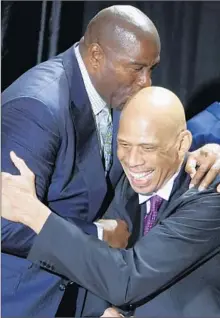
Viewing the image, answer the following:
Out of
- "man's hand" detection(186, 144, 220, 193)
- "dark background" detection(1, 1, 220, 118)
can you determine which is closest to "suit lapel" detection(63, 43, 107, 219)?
"man's hand" detection(186, 144, 220, 193)

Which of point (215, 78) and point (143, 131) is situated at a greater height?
point (143, 131)

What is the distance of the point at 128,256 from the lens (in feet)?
5.51

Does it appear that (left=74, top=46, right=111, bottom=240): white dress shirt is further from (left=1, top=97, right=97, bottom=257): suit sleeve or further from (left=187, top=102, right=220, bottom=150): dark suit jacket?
(left=187, top=102, right=220, bottom=150): dark suit jacket

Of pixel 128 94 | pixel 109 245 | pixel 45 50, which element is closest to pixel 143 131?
pixel 128 94

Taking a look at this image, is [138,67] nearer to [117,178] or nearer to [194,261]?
[117,178]

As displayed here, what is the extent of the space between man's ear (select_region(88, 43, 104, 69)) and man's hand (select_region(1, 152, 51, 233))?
0.99 feet

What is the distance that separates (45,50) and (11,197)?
1005 mm

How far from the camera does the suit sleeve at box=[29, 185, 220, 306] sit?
166 centimetres

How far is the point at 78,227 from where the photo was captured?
5.66ft

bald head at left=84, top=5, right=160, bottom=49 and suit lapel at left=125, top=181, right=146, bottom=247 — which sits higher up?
bald head at left=84, top=5, right=160, bottom=49

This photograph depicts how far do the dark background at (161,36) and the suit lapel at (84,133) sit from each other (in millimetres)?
740

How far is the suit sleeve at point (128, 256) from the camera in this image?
166 cm

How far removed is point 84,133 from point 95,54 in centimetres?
18

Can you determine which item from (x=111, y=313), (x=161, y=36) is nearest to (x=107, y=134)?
(x=111, y=313)
